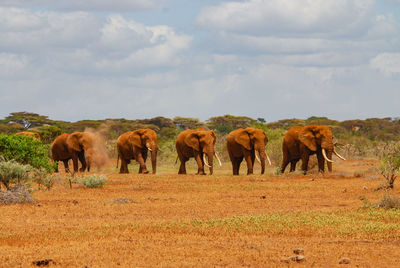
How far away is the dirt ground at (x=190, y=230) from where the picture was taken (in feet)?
37.7

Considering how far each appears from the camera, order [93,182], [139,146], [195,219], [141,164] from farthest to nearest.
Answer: [139,146]
[141,164]
[93,182]
[195,219]

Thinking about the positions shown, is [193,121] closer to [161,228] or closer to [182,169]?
[182,169]

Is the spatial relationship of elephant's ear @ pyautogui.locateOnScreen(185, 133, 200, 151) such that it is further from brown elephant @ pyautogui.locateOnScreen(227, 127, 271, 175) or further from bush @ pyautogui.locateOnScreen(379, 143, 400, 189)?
bush @ pyautogui.locateOnScreen(379, 143, 400, 189)

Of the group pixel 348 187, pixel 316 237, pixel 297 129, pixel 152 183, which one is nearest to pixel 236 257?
pixel 316 237

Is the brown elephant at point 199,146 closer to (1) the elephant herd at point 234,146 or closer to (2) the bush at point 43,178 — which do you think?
(1) the elephant herd at point 234,146

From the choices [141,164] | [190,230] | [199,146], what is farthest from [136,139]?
[190,230]

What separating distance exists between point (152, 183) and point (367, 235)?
13850 millimetres

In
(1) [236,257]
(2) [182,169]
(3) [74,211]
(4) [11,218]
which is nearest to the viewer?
(1) [236,257]

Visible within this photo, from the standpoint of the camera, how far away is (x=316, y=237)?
13.7 meters

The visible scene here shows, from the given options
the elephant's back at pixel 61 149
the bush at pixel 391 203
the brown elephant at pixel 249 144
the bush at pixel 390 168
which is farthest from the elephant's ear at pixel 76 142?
the bush at pixel 391 203

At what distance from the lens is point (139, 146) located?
34.3 m

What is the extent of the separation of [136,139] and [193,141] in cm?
307

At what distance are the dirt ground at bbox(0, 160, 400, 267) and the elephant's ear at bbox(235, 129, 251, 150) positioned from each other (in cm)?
839

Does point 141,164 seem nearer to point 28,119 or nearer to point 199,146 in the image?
point 199,146
